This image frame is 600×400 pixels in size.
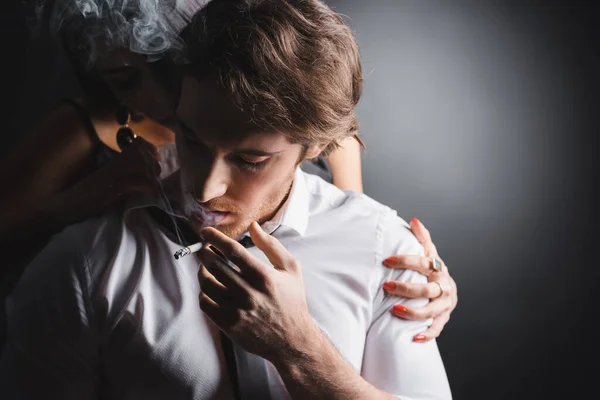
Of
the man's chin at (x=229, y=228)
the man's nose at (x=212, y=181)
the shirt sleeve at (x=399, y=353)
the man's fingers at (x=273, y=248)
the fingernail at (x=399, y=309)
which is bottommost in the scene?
the shirt sleeve at (x=399, y=353)

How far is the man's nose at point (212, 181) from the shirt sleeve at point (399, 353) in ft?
1.53

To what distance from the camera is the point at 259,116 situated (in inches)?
47.3

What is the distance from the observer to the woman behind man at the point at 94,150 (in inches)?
53.5

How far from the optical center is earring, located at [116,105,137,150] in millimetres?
1501

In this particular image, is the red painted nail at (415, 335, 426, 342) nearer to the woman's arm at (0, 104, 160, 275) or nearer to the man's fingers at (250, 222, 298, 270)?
the man's fingers at (250, 222, 298, 270)

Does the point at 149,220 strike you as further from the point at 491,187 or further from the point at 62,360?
the point at 491,187

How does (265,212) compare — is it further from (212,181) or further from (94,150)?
(94,150)

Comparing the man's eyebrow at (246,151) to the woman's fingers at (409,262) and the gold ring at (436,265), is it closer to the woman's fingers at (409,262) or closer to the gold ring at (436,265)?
the woman's fingers at (409,262)

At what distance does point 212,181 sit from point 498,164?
1.31 m

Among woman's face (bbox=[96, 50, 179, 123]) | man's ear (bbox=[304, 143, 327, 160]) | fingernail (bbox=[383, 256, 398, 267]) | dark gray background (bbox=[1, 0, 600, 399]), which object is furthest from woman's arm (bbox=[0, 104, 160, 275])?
dark gray background (bbox=[1, 0, 600, 399])

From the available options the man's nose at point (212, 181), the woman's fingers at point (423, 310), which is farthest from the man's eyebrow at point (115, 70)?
the woman's fingers at point (423, 310)

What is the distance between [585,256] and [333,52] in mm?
1468

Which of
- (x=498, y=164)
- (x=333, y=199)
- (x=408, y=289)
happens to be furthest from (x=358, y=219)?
(x=498, y=164)

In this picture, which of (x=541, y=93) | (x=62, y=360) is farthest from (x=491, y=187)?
(x=62, y=360)
